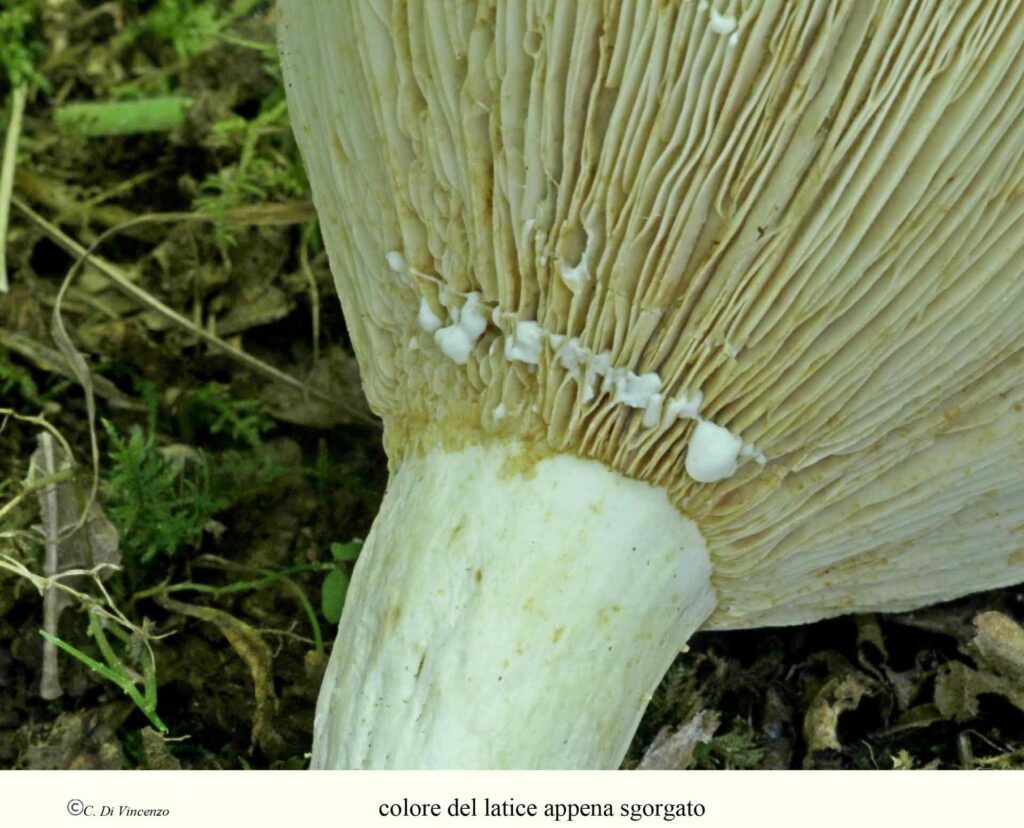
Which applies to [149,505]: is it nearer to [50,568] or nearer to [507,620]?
[50,568]

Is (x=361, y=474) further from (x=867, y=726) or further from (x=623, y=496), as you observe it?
(x=867, y=726)

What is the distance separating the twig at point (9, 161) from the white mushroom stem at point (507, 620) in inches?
53.2

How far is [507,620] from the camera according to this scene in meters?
1.70

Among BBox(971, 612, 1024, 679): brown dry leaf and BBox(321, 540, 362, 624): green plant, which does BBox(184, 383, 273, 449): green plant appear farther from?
BBox(971, 612, 1024, 679): brown dry leaf

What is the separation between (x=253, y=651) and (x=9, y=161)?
150 cm

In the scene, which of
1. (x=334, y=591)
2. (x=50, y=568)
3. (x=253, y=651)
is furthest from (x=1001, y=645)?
(x=50, y=568)

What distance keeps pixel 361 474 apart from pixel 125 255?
915 millimetres

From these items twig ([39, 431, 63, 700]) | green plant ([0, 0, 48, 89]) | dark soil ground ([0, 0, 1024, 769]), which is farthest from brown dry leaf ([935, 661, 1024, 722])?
green plant ([0, 0, 48, 89])

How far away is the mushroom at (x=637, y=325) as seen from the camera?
1354 millimetres

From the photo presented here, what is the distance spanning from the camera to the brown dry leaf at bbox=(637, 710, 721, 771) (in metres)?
2.04

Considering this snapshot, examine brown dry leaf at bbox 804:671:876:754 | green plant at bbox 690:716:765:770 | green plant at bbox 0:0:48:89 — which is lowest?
green plant at bbox 690:716:765:770

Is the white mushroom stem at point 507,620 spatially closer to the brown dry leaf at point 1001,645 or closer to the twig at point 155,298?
the brown dry leaf at point 1001,645
